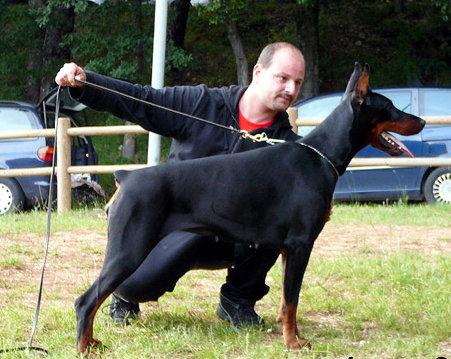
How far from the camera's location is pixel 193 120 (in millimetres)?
5344

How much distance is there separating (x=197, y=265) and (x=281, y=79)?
1126mm

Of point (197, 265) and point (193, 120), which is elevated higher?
point (193, 120)

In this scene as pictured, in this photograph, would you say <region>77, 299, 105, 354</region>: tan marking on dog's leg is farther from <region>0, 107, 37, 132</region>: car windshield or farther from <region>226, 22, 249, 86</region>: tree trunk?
<region>226, 22, 249, 86</region>: tree trunk

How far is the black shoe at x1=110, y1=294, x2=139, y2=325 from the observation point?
218 inches

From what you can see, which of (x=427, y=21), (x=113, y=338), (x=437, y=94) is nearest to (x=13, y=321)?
(x=113, y=338)

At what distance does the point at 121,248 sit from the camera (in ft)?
15.5

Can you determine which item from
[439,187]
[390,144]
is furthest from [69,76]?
[439,187]

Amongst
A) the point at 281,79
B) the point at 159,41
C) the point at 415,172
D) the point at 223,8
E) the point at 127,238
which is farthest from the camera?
the point at 223,8

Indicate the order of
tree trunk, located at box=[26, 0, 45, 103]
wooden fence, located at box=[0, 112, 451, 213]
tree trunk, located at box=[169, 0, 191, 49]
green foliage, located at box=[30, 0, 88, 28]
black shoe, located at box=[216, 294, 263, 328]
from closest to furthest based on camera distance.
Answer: black shoe, located at box=[216, 294, 263, 328], wooden fence, located at box=[0, 112, 451, 213], green foliage, located at box=[30, 0, 88, 28], tree trunk, located at box=[26, 0, 45, 103], tree trunk, located at box=[169, 0, 191, 49]

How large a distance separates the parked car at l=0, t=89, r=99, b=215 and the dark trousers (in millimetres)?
8078

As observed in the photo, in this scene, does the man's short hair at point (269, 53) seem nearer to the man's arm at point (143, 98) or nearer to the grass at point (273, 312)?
the man's arm at point (143, 98)

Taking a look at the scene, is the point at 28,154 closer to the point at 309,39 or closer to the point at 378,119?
the point at 309,39

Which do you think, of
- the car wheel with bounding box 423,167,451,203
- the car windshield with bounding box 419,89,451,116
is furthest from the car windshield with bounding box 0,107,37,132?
the car wheel with bounding box 423,167,451,203

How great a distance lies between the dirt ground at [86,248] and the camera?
6.93m
